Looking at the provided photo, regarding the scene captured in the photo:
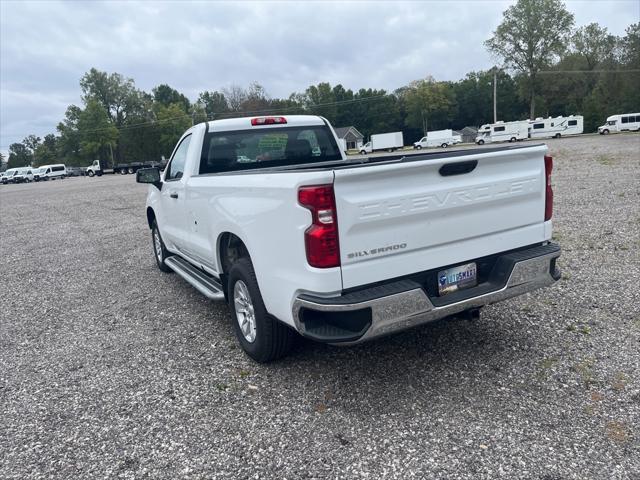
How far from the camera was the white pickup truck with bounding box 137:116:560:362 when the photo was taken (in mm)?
3039

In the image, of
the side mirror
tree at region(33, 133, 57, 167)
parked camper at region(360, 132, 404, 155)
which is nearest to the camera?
the side mirror

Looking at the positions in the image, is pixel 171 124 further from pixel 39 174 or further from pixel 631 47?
pixel 631 47

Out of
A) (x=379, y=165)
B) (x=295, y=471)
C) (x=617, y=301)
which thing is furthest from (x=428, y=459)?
(x=617, y=301)

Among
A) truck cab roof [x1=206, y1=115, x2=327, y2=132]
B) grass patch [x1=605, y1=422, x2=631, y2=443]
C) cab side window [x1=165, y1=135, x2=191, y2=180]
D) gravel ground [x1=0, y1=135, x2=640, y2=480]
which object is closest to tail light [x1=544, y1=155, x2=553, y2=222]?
gravel ground [x1=0, y1=135, x2=640, y2=480]

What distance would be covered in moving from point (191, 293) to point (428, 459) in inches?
165

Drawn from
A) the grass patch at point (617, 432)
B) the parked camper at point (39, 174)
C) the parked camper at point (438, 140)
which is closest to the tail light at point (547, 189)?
the grass patch at point (617, 432)

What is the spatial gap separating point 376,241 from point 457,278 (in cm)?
75

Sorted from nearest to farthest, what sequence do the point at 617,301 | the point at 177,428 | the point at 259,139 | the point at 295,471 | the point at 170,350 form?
the point at 295,471 < the point at 177,428 < the point at 170,350 < the point at 617,301 < the point at 259,139

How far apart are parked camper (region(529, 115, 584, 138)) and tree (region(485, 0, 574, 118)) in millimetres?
12499

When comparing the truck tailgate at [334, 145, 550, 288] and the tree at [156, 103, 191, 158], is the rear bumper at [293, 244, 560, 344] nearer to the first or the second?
the truck tailgate at [334, 145, 550, 288]

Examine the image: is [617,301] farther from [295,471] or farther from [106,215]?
[106,215]

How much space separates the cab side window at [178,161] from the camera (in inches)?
221

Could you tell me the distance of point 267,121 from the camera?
544cm

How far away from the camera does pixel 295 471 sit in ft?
9.23
